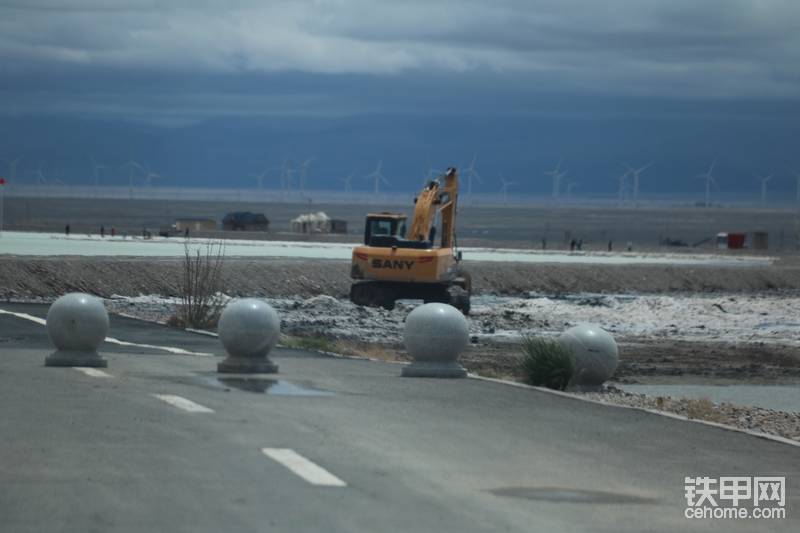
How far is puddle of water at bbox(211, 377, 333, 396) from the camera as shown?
1795 centimetres

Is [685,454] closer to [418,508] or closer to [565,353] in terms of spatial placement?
[418,508]

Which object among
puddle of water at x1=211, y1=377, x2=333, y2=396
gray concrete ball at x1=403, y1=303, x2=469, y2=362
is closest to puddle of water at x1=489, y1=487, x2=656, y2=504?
puddle of water at x1=211, y1=377, x2=333, y2=396

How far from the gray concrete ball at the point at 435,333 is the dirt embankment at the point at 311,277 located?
27.3 m

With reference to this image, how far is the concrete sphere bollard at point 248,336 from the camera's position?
20.3 m

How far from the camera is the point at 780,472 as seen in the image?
14.2 m

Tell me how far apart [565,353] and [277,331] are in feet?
12.6

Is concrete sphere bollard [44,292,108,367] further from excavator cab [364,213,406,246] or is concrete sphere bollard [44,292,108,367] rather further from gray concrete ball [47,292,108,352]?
excavator cab [364,213,406,246]

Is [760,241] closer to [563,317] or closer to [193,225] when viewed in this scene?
[193,225]

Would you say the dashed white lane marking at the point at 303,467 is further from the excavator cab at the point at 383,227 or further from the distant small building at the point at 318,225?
the distant small building at the point at 318,225

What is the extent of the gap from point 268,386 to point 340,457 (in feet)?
19.0

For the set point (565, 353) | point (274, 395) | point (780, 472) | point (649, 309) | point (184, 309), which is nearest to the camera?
point (780, 472)

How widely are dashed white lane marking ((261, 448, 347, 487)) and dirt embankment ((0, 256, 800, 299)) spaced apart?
34.5 meters

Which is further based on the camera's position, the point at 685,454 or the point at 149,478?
the point at 685,454

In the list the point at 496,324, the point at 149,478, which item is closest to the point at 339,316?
the point at 496,324
